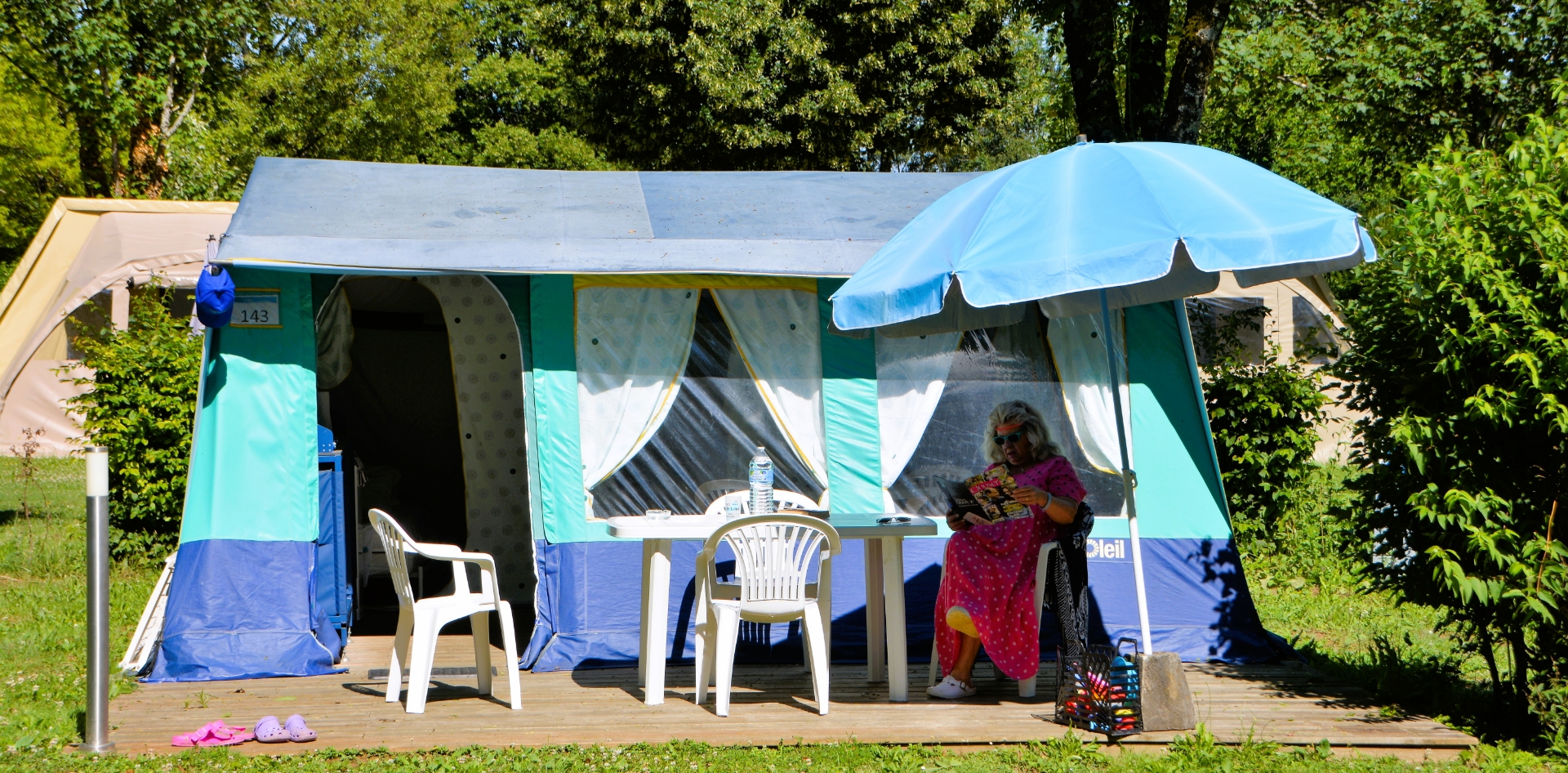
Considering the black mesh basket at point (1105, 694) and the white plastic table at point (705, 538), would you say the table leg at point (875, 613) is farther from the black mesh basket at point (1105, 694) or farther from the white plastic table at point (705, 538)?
the black mesh basket at point (1105, 694)

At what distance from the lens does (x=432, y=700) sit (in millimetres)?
4723

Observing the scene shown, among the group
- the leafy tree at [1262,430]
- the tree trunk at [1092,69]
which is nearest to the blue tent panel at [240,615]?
the leafy tree at [1262,430]

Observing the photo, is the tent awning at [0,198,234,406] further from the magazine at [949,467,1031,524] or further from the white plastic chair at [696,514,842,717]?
the magazine at [949,467,1031,524]

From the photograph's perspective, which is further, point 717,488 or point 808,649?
point 717,488

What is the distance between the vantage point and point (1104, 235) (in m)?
3.74

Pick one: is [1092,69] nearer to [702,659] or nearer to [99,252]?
[702,659]

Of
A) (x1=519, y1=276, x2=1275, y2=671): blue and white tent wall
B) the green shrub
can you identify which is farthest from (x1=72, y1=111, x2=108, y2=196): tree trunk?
(x1=519, y1=276, x2=1275, y2=671): blue and white tent wall

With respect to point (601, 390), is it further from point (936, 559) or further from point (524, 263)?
point (936, 559)

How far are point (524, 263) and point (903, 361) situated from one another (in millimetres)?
1772

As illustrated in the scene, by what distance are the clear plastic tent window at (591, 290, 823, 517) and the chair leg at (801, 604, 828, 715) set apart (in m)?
1.24

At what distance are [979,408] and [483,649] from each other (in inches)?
97.3

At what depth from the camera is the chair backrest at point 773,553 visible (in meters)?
4.38

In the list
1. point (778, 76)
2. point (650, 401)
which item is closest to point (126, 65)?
point (778, 76)

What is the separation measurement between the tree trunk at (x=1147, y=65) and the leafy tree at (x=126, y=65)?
32.5 ft
